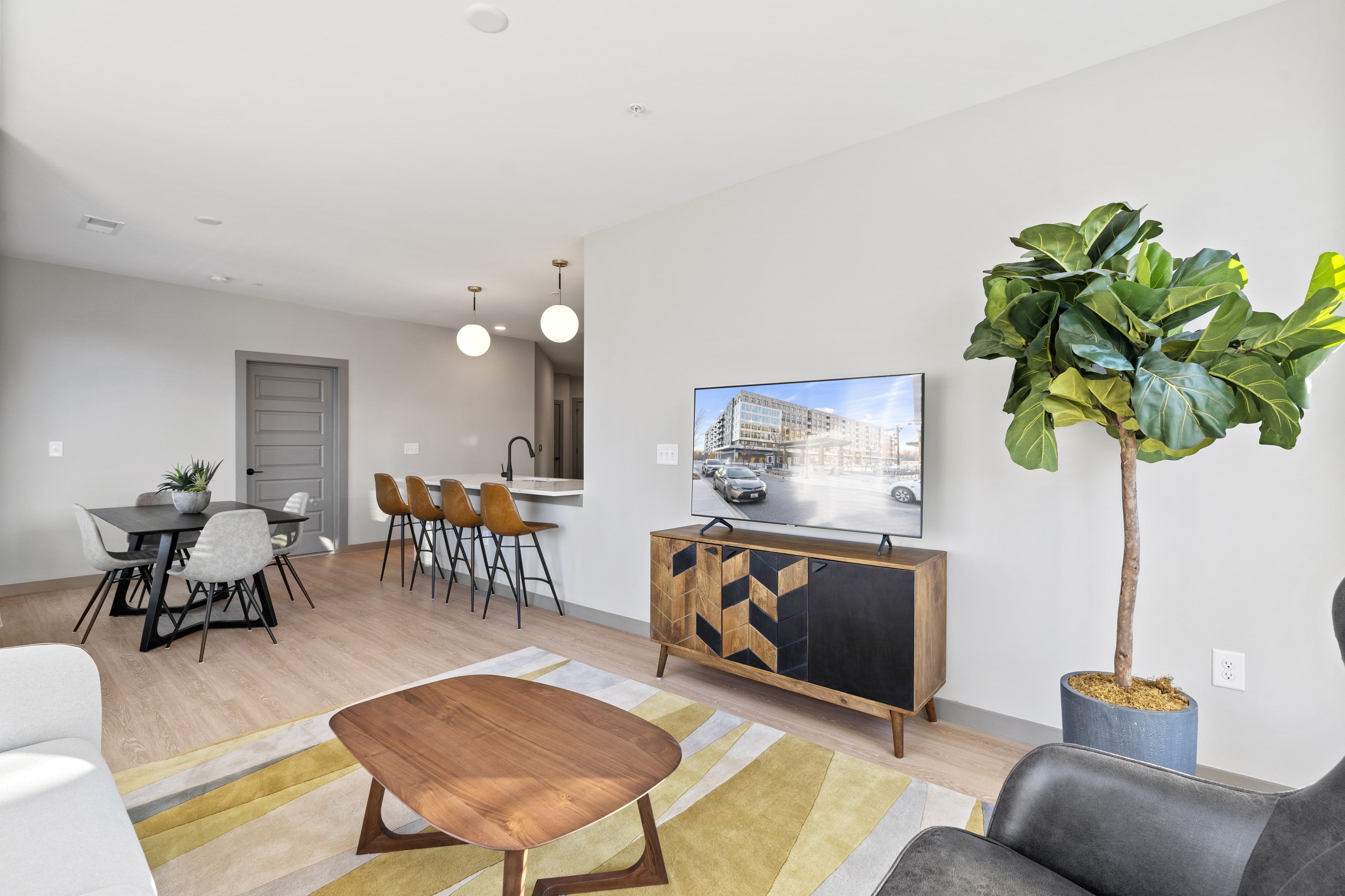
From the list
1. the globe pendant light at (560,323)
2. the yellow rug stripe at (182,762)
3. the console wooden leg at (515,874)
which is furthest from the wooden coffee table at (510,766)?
the globe pendant light at (560,323)

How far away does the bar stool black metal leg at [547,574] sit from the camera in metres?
4.39

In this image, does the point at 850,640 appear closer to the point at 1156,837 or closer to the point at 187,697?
the point at 1156,837

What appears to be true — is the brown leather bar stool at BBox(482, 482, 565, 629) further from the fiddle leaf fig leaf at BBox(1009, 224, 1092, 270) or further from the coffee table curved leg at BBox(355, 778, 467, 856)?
the fiddle leaf fig leaf at BBox(1009, 224, 1092, 270)

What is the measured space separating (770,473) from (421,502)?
3115 millimetres

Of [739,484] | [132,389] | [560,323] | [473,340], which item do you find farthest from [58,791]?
[132,389]

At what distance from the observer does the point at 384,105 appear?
267 cm

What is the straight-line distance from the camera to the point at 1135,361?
1.72 metres

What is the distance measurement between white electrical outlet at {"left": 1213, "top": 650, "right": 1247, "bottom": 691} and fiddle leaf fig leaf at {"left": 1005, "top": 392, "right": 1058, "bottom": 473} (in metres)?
0.95

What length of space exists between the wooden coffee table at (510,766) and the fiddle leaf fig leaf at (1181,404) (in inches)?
57.9

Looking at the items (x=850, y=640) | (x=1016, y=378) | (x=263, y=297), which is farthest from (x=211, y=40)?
(x=263, y=297)

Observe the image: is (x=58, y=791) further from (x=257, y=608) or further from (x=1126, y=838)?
(x=257, y=608)

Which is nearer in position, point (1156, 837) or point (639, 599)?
point (1156, 837)

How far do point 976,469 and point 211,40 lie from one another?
3.37 m

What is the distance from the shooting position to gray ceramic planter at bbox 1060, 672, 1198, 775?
169 cm
